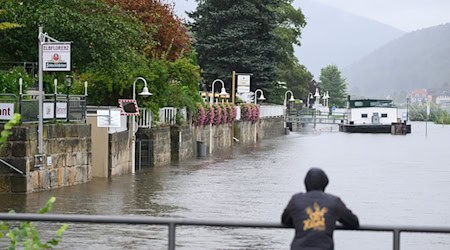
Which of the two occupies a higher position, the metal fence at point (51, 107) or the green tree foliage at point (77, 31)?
the green tree foliage at point (77, 31)

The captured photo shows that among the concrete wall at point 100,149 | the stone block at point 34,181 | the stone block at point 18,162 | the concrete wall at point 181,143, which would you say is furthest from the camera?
the concrete wall at point 181,143

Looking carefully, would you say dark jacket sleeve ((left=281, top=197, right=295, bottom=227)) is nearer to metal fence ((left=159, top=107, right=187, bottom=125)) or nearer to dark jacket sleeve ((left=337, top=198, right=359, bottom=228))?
dark jacket sleeve ((left=337, top=198, right=359, bottom=228))

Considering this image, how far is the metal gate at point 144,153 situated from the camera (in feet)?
111

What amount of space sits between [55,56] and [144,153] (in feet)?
34.4

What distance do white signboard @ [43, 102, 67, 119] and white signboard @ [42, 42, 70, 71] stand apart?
95cm

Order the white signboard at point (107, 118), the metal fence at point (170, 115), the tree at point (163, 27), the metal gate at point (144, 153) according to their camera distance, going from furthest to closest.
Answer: the tree at point (163, 27), the metal fence at point (170, 115), the metal gate at point (144, 153), the white signboard at point (107, 118)

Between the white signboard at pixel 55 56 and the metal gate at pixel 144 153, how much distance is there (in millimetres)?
9556

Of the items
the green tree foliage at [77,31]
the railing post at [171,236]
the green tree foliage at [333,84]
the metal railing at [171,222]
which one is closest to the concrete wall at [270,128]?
the green tree foliage at [77,31]

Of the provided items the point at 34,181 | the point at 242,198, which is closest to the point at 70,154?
the point at 34,181

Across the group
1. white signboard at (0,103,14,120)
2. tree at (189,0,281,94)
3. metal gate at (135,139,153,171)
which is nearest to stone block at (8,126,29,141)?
white signboard at (0,103,14,120)

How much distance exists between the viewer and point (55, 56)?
80.5 ft

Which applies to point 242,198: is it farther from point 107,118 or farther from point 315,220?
point 315,220

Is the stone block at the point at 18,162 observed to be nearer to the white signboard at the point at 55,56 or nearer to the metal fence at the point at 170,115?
the white signboard at the point at 55,56

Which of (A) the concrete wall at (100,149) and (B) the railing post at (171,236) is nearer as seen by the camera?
(B) the railing post at (171,236)
